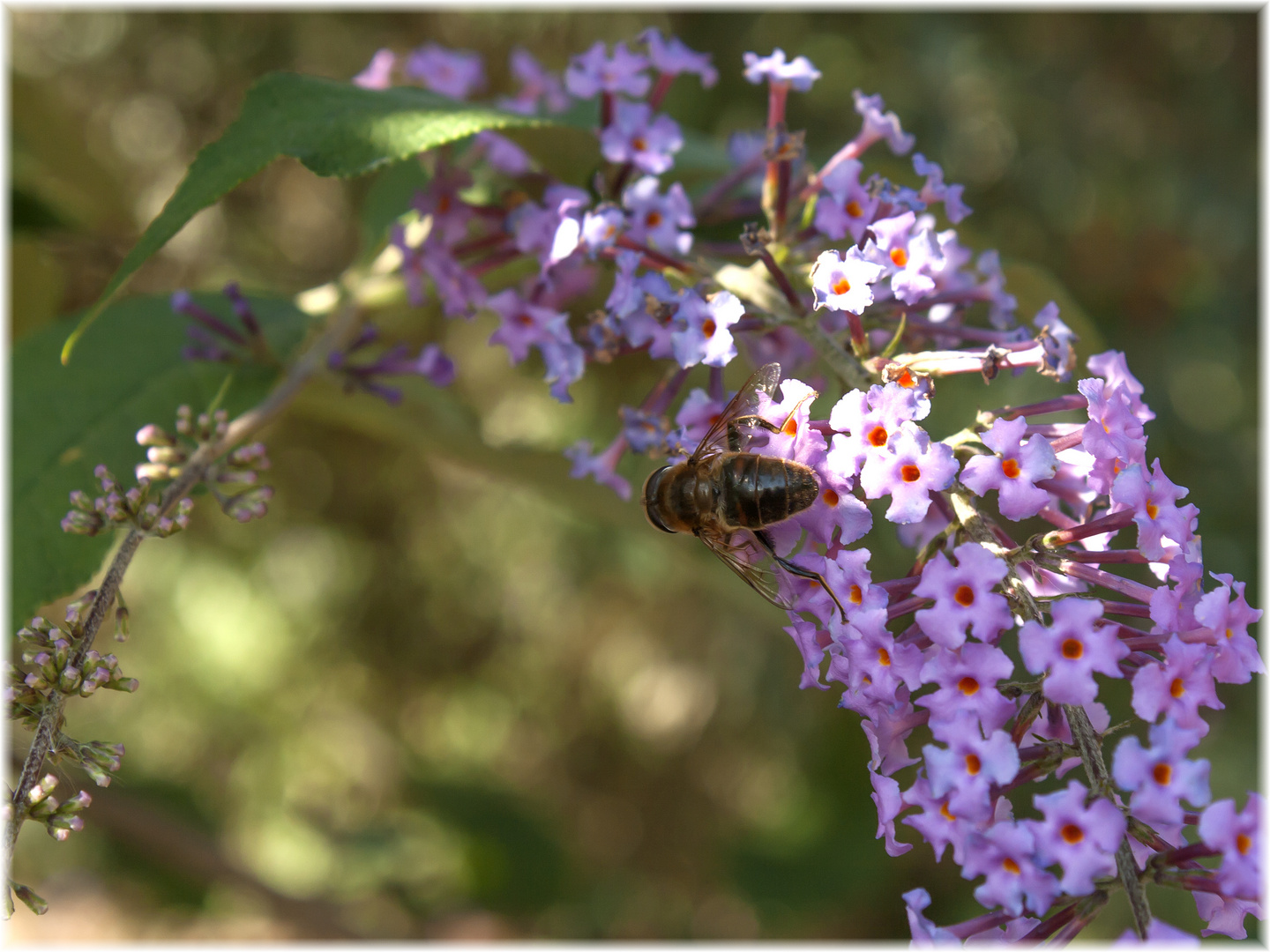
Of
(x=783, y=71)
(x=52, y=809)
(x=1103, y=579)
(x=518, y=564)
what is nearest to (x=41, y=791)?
(x=52, y=809)

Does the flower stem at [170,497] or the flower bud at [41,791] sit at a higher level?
the flower stem at [170,497]

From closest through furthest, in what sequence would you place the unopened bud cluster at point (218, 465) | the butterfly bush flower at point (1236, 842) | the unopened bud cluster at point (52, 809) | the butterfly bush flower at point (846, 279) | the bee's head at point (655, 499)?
the butterfly bush flower at point (1236, 842) < the unopened bud cluster at point (52, 809) < the butterfly bush flower at point (846, 279) < the unopened bud cluster at point (218, 465) < the bee's head at point (655, 499)

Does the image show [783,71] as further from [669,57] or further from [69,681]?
[69,681]

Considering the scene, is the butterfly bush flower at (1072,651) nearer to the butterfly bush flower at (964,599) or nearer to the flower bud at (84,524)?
the butterfly bush flower at (964,599)

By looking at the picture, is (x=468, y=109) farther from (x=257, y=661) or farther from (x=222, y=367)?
(x=257, y=661)

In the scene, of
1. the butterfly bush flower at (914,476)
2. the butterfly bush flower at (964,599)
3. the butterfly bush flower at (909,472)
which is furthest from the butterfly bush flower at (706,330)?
the butterfly bush flower at (964,599)

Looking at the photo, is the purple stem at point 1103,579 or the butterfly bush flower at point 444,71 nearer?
the purple stem at point 1103,579
